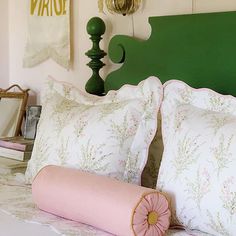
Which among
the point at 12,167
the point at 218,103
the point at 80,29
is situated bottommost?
the point at 12,167

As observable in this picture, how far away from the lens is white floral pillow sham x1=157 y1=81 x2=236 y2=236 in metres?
1.27

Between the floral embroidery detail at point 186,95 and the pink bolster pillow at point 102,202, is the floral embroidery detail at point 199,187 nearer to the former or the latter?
the pink bolster pillow at point 102,202

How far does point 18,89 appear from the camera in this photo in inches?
105

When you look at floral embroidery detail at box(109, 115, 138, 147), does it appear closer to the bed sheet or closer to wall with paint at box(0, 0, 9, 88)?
the bed sheet

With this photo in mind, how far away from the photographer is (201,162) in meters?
1.34

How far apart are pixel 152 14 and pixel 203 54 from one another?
1.17 ft

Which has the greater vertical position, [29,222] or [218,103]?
[218,103]

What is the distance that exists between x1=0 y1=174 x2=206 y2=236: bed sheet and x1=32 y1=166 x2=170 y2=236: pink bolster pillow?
0.08 feet

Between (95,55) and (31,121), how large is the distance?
18.4 inches

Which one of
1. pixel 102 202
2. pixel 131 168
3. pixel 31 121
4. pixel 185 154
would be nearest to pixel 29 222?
pixel 102 202

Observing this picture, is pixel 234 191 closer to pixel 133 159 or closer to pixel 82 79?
pixel 133 159

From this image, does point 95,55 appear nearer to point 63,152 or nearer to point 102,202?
point 63,152

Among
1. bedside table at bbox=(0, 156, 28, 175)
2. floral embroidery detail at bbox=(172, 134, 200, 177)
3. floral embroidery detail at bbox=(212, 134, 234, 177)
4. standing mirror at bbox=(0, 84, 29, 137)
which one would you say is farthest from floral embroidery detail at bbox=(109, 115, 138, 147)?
standing mirror at bbox=(0, 84, 29, 137)

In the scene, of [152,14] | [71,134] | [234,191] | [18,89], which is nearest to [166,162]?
[234,191]
